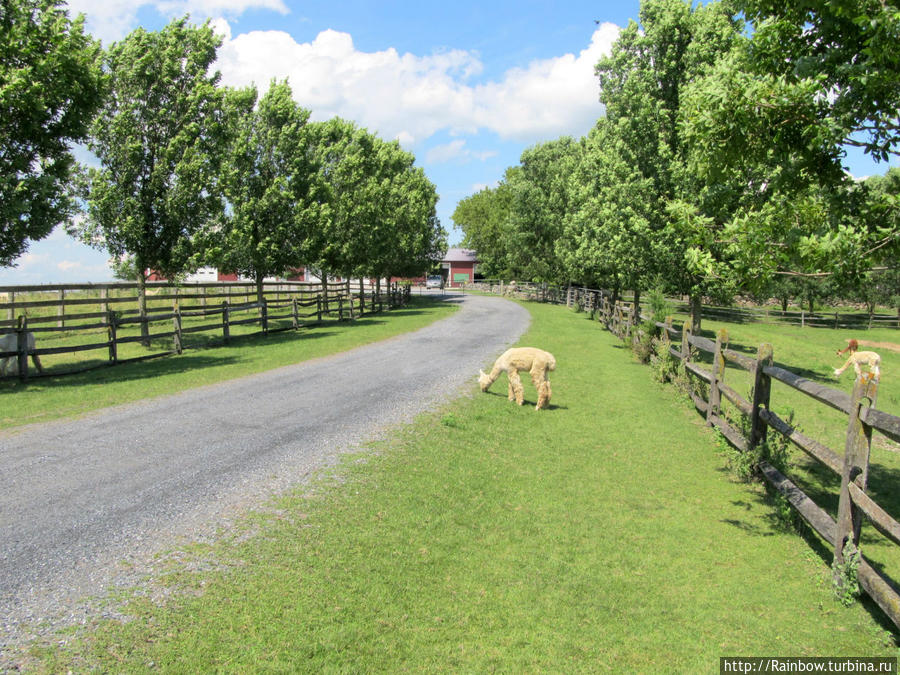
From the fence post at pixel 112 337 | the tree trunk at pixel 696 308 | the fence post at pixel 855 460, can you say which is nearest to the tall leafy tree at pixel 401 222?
the fence post at pixel 112 337

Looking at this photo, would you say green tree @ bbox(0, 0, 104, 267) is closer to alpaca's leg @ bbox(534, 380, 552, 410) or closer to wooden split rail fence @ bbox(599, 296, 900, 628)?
alpaca's leg @ bbox(534, 380, 552, 410)

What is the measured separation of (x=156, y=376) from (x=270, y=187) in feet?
42.2

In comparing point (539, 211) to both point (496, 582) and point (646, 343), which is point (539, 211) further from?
point (496, 582)

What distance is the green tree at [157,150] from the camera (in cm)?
1762

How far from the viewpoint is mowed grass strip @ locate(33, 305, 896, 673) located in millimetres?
3664

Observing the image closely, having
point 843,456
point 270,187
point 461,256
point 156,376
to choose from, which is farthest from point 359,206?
point 461,256

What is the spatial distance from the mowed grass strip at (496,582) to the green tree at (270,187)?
18.3m

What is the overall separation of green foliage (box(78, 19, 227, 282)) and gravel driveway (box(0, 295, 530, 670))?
8.75 m

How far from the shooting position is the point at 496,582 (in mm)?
4531

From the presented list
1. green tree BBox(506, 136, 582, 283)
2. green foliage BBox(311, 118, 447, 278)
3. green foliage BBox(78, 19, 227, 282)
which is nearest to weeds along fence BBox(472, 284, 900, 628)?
green foliage BBox(78, 19, 227, 282)

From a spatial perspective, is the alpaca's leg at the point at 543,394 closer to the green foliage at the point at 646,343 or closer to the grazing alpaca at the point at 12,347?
the green foliage at the point at 646,343

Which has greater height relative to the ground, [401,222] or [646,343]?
[401,222]

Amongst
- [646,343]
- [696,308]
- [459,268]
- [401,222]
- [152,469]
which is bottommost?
[152,469]

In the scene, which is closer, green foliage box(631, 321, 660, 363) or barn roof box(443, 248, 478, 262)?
green foliage box(631, 321, 660, 363)
